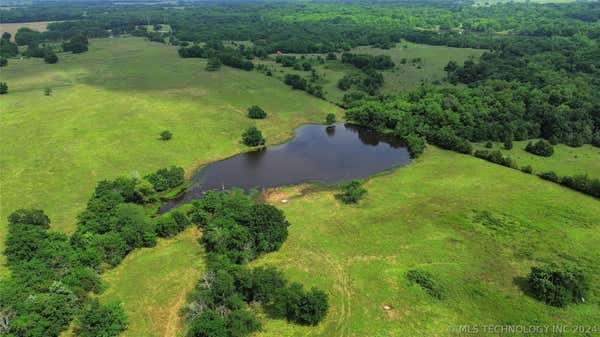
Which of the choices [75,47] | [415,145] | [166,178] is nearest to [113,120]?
[166,178]

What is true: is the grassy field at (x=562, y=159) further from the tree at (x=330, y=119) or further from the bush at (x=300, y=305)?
the bush at (x=300, y=305)

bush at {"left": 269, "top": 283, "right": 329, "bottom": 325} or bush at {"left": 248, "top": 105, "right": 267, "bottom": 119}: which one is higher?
bush at {"left": 248, "top": 105, "right": 267, "bottom": 119}

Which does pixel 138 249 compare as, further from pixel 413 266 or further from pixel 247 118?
pixel 247 118

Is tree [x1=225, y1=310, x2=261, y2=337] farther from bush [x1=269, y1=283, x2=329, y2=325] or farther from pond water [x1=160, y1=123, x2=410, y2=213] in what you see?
pond water [x1=160, y1=123, x2=410, y2=213]

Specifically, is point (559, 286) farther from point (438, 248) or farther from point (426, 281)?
point (426, 281)

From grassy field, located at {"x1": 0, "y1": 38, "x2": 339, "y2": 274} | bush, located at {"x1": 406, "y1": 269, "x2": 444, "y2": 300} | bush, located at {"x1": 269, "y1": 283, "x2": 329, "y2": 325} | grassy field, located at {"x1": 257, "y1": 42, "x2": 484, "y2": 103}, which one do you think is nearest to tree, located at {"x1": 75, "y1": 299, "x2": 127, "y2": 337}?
bush, located at {"x1": 269, "y1": 283, "x2": 329, "y2": 325}

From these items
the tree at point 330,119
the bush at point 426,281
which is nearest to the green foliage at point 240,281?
the bush at point 426,281

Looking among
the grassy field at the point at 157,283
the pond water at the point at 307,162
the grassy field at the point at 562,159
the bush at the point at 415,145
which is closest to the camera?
the grassy field at the point at 157,283
